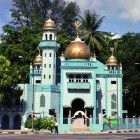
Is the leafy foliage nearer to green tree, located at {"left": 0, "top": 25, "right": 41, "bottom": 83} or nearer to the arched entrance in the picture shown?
the arched entrance

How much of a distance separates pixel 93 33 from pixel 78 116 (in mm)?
22296

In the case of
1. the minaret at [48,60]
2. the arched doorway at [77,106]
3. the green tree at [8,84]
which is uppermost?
the minaret at [48,60]

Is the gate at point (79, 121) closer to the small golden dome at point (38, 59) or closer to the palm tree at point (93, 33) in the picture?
the small golden dome at point (38, 59)

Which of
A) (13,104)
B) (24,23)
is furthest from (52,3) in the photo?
(13,104)

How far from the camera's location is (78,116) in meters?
57.4

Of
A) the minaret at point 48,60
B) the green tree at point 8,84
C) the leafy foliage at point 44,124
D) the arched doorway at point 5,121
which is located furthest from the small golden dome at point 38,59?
the leafy foliage at point 44,124

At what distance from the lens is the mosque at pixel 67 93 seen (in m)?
58.0

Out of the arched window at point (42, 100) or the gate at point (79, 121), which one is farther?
the arched window at point (42, 100)

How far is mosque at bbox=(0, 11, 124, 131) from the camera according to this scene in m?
58.0

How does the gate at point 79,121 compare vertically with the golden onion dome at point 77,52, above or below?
below

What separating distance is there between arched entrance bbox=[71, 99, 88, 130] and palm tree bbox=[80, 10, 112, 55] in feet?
53.0

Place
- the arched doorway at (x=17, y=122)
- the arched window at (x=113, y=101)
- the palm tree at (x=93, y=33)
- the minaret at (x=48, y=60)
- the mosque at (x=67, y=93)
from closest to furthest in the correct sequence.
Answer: the mosque at (x=67, y=93) → the arched doorway at (x=17, y=122) → the minaret at (x=48, y=60) → the arched window at (x=113, y=101) → the palm tree at (x=93, y=33)

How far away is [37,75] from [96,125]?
16.3 metres

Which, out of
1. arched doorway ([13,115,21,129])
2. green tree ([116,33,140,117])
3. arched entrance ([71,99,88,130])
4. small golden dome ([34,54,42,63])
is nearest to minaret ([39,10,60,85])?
small golden dome ([34,54,42,63])
